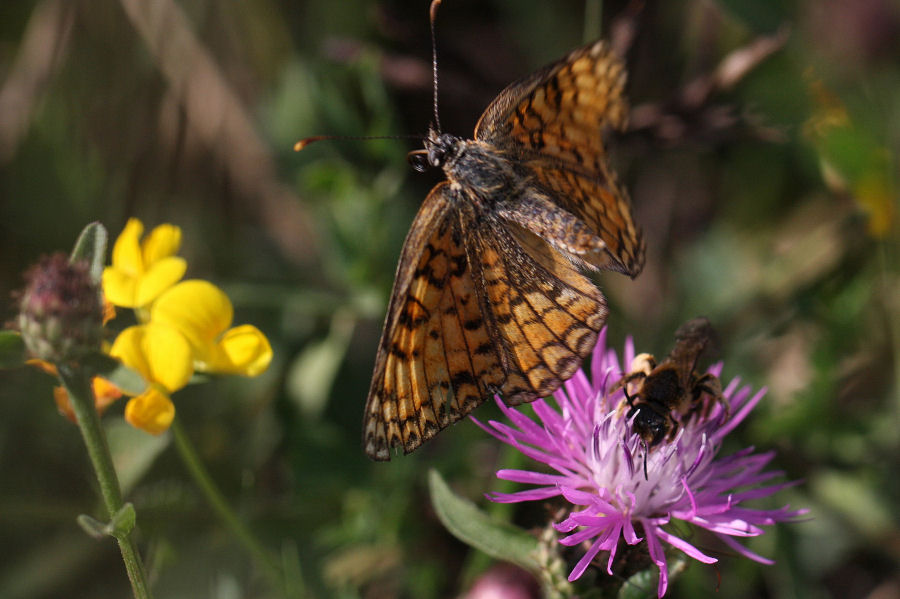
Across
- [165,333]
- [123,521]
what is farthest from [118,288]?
[123,521]

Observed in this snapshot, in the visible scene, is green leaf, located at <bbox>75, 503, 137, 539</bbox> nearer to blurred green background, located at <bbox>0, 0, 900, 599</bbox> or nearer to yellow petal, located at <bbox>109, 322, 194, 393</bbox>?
yellow petal, located at <bbox>109, 322, 194, 393</bbox>

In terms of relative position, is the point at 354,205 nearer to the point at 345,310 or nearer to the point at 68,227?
the point at 345,310

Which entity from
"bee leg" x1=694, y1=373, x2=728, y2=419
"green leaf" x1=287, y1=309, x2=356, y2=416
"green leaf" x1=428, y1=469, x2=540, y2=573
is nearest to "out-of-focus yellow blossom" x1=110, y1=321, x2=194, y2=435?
"green leaf" x1=428, y1=469, x2=540, y2=573

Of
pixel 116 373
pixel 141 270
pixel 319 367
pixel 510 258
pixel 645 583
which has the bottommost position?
pixel 319 367

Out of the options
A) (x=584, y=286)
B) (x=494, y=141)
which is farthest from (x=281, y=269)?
(x=584, y=286)

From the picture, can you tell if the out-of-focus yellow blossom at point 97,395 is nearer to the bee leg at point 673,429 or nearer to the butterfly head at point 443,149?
the butterfly head at point 443,149

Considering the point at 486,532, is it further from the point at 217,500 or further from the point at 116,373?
the point at 116,373
